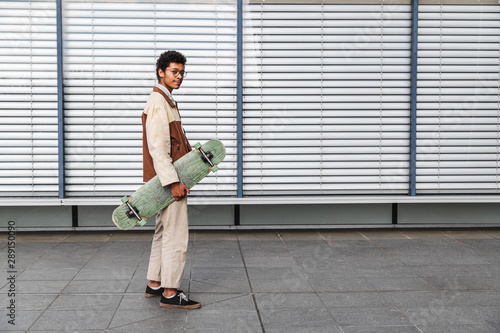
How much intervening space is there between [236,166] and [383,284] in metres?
3.48

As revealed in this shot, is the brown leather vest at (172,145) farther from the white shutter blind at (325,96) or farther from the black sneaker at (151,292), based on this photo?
the white shutter blind at (325,96)

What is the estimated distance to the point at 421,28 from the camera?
8508 mm

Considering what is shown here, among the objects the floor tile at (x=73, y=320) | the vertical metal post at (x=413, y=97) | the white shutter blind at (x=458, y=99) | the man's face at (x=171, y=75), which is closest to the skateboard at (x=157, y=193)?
the man's face at (x=171, y=75)

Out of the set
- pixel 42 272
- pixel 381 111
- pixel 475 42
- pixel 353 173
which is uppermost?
pixel 475 42

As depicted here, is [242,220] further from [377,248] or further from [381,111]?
[381,111]

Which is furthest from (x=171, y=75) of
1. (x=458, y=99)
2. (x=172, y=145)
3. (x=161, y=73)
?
(x=458, y=99)

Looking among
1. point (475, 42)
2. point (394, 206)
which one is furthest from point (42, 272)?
point (475, 42)

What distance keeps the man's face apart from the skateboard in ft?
2.06

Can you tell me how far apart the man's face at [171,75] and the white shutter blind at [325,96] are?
3419 mm

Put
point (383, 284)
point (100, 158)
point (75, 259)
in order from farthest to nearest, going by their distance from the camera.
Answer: point (100, 158), point (75, 259), point (383, 284)

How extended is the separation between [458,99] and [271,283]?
4.79m

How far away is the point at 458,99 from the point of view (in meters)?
8.59

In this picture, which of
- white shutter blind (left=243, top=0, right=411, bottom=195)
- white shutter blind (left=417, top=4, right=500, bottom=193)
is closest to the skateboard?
white shutter blind (left=243, top=0, right=411, bottom=195)

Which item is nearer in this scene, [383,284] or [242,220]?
[383,284]
